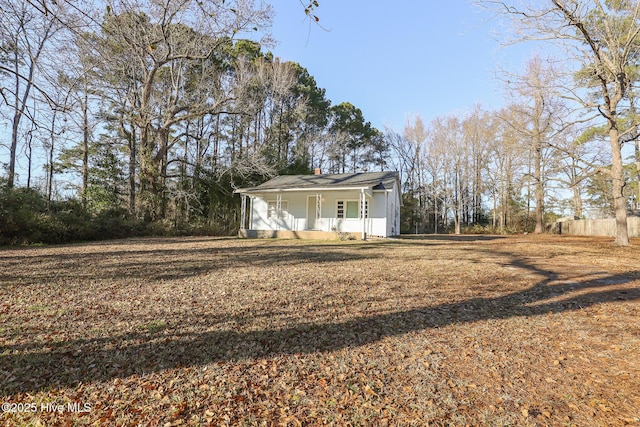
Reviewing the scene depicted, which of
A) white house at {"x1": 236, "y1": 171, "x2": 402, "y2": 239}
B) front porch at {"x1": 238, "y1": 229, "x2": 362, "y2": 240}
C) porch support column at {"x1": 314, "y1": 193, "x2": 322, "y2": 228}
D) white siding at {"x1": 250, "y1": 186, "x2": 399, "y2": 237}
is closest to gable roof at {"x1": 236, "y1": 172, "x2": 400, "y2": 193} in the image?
white house at {"x1": 236, "y1": 171, "x2": 402, "y2": 239}


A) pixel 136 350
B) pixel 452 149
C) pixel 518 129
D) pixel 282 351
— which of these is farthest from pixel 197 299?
pixel 452 149

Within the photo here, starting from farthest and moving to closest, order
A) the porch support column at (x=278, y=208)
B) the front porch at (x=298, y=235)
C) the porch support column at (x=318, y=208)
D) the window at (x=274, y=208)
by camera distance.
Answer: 1. the window at (x=274, y=208)
2. the porch support column at (x=278, y=208)
3. the porch support column at (x=318, y=208)
4. the front porch at (x=298, y=235)

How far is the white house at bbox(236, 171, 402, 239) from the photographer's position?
15859 mm

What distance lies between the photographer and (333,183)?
16.4 m

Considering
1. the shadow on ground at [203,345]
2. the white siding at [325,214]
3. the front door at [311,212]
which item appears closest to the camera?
the shadow on ground at [203,345]

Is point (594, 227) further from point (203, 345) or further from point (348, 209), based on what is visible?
point (203, 345)

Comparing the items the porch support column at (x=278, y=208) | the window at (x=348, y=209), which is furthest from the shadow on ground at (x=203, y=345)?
the porch support column at (x=278, y=208)

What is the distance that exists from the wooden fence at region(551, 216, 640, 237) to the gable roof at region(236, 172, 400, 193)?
1417 centimetres

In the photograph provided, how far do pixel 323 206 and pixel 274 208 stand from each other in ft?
10.2

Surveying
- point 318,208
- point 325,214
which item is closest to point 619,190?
point 325,214

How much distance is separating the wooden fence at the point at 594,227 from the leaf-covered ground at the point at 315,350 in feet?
55.6

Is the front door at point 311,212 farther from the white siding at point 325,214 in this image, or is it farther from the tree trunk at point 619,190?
the tree trunk at point 619,190

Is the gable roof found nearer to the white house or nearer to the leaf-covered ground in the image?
the white house

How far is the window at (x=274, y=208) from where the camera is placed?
18.0 metres
